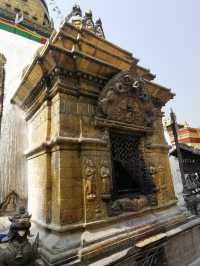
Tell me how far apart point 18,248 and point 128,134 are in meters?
3.14

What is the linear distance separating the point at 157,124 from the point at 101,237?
3.57 meters

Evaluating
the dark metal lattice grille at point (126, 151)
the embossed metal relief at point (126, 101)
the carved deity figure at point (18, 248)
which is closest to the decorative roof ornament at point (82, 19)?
the embossed metal relief at point (126, 101)

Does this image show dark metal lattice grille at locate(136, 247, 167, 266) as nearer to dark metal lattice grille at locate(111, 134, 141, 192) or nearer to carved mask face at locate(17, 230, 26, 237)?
dark metal lattice grille at locate(111, 134, 141, 192)

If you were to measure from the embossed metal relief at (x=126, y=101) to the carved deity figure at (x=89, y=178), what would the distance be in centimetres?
110

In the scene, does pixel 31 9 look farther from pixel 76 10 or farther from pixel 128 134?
pixel 128 134

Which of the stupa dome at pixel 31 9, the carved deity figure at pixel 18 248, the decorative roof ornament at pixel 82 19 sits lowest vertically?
the carved deity figure at pixel 18 248

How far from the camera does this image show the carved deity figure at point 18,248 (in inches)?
87.2

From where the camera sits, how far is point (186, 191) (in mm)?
6402

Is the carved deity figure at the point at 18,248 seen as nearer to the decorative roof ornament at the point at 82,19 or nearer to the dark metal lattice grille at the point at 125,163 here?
the dark metal lattice grille at the point at 125,163

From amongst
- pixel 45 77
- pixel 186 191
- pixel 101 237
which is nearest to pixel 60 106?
pixel 45 77

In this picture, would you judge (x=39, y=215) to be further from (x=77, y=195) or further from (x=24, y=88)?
(x=24, y=88)

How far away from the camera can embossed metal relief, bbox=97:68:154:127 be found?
3914 millimetres

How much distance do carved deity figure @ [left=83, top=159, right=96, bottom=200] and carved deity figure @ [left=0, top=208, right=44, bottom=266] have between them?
43.1 inches

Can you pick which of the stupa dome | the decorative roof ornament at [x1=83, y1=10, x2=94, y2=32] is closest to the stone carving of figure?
the decorative roof ornament at [x1=83, y1=10, x2=94, y2=32]
